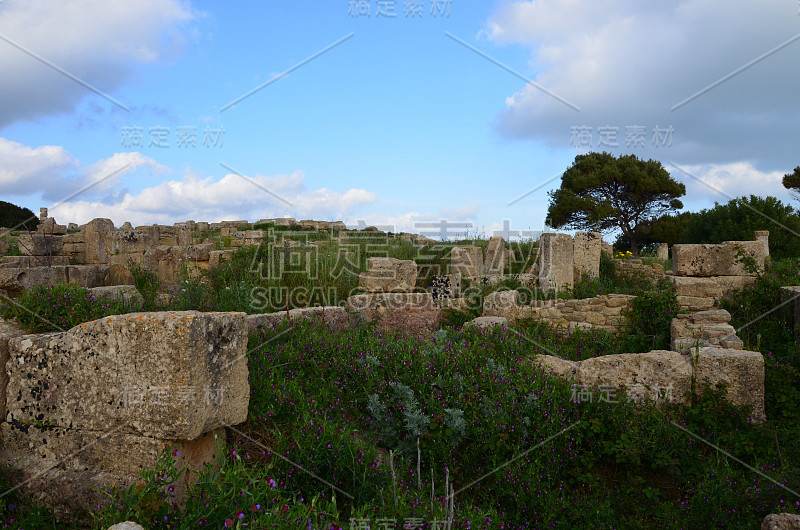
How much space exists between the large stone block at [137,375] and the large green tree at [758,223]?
58.9ft

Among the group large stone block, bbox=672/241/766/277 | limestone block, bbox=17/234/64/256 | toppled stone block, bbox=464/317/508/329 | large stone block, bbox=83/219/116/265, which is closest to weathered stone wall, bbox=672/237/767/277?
large stone block, bbox=672/241/766/277

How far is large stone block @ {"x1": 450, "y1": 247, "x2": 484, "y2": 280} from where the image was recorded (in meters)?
10.4

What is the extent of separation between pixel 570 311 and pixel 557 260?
2.49 meters

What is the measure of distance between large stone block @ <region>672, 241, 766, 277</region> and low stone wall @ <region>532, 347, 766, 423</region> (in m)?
3.72

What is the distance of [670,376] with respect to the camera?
5.51 metres

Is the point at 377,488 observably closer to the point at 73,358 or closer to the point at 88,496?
the point at 88,496

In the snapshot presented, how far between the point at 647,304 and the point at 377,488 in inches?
243

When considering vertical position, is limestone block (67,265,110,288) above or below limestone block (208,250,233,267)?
below

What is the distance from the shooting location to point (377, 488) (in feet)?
11.6

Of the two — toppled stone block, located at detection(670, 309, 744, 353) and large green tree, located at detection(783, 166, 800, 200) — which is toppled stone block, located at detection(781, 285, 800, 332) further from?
large green tree, located at detection(783, 166, 800, 200)

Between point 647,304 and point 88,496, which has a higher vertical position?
point 647,304

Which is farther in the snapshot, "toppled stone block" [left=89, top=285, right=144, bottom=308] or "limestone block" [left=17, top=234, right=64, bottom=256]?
"limestone block" [left=17, top=234, right=64, bottom=256]

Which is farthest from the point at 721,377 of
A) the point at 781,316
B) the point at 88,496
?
the point at 88,496

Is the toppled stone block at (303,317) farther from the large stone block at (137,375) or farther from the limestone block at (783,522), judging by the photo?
the limestone block at (783,522)
